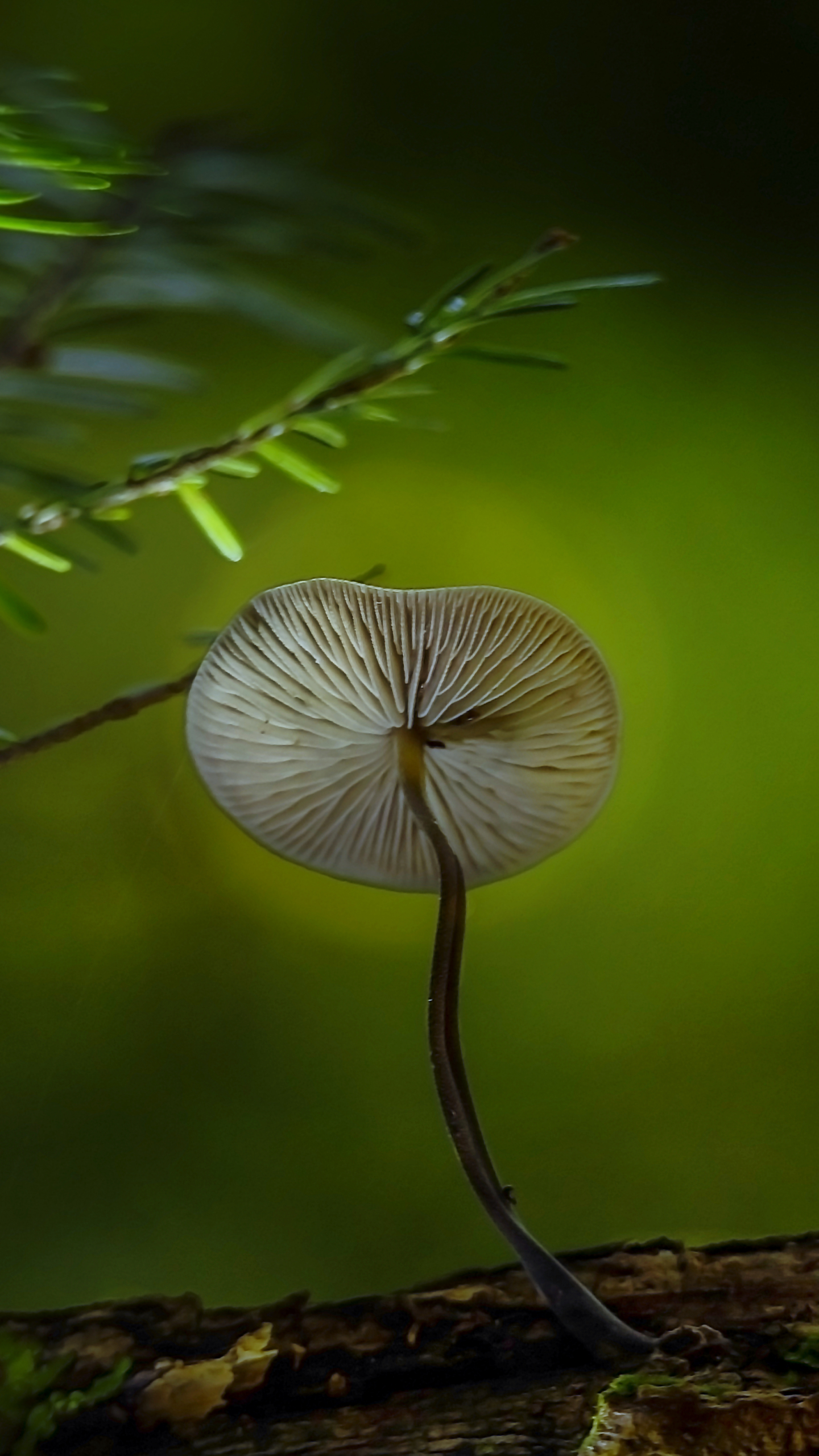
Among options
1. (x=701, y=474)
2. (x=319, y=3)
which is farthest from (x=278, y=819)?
(x=319, y=3)

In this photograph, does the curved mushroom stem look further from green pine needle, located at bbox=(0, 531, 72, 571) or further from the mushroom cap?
green pine needle, located at bbox=(0, 531, 72, 571)

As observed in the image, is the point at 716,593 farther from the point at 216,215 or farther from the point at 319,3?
the point at 319,3

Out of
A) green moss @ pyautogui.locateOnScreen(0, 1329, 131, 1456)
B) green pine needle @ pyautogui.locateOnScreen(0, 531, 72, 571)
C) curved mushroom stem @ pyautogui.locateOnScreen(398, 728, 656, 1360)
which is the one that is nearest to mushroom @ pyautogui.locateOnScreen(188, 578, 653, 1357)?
curved mushroom stem @ pyautogui.locateOnScreen(398, 728, 656, 1360)

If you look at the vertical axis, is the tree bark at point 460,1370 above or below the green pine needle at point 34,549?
below

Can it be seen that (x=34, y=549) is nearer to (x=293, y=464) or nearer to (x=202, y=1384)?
(x=293, y=464)

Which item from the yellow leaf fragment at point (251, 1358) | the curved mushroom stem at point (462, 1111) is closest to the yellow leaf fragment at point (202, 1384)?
the yellow leaf fragment at point (251, 1358)

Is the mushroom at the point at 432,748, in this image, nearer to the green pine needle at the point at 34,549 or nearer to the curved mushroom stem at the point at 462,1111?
the curved mushroom stem at the point at 462,1111
